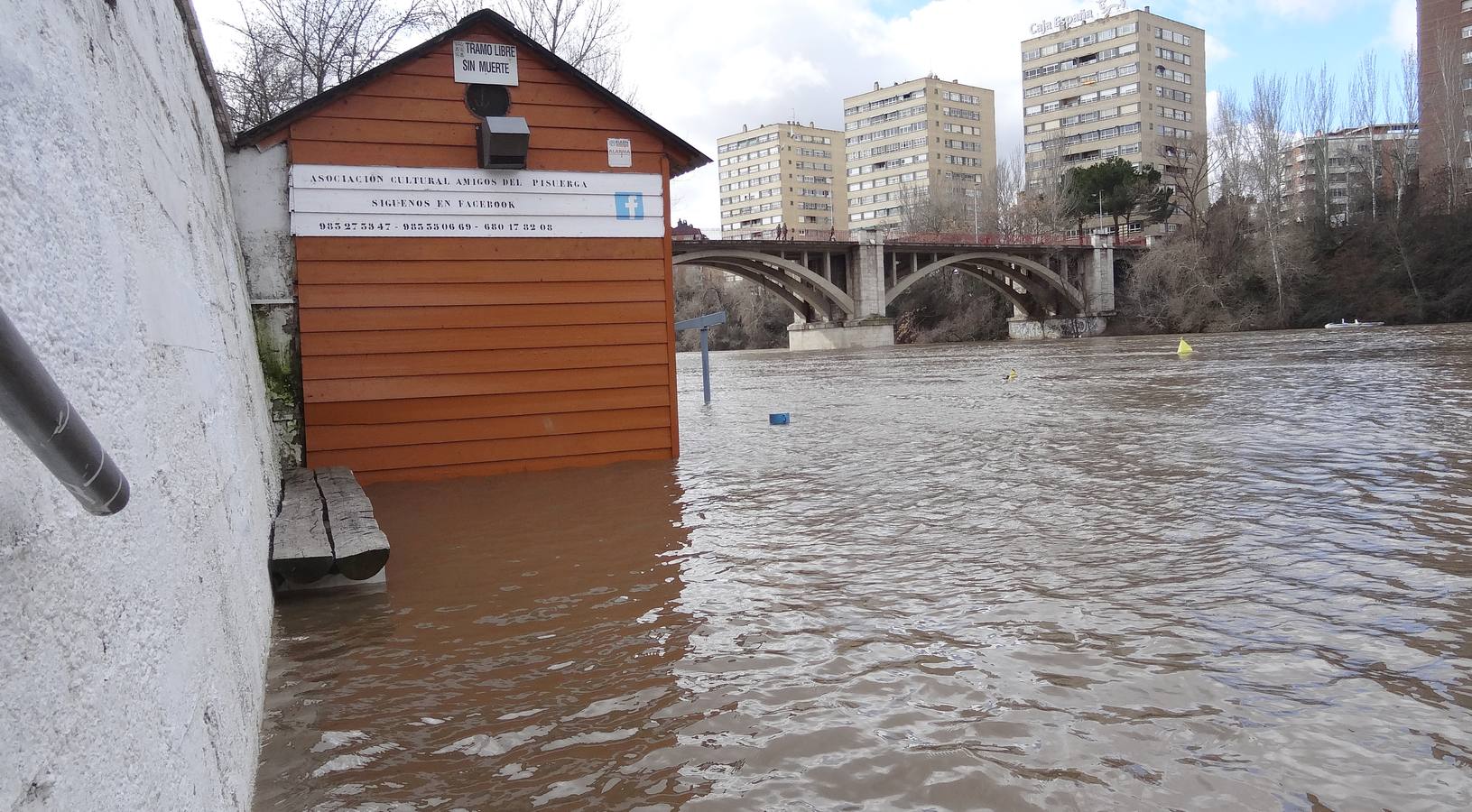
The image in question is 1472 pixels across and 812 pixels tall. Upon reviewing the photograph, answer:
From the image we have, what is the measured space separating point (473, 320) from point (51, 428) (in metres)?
6.95

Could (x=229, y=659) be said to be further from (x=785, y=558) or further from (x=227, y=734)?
(x=785, y=558)

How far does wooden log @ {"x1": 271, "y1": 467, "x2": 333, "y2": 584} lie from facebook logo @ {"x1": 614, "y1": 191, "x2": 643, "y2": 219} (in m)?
3.80

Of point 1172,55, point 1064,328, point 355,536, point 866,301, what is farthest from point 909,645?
point 1172,55

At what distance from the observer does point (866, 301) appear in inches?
2056

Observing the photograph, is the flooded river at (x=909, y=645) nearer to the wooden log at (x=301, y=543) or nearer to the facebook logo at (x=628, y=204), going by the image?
the wooden log at (x=301, y=543)

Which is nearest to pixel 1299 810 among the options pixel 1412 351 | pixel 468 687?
pixel 468 687

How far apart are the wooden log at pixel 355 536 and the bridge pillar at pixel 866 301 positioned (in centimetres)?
4703

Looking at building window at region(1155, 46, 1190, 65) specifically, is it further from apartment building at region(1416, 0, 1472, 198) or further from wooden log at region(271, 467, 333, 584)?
wooden log at region(271, 467, 333, 584)

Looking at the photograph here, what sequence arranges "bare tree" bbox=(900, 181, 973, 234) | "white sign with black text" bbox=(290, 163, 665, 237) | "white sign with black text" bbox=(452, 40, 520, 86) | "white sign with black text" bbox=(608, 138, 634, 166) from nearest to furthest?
"white sign with black text" bbox=(290, 163, 665, 237) → "white sign with black text" bbox=(452, 40, 520, 86) → "white sign with black text" bbox=(608, 138, 634, 166) → "bare tree" bbox=(900, 181, 973, 234)

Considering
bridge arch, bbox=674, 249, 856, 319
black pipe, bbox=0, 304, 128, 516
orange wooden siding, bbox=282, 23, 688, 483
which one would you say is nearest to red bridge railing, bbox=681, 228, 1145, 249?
bridge arch, bbox=674, 249, 856, 319

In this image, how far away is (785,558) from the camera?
16.1 ft

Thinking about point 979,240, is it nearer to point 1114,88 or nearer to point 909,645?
point 1114,88

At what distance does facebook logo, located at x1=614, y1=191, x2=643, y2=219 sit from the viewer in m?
8.22

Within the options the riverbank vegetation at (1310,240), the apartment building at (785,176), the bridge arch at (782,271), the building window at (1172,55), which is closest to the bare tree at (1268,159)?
the riverbank vegetation at (1310,240)
